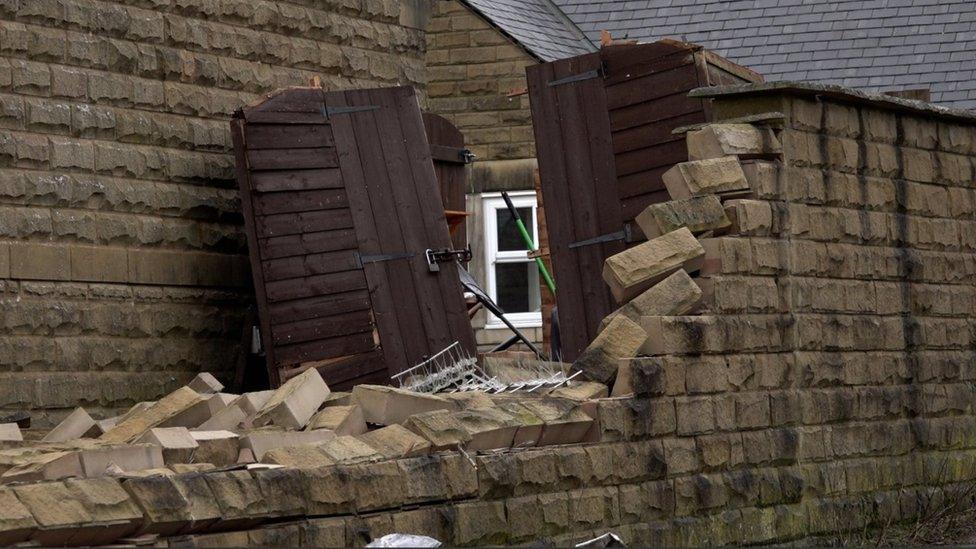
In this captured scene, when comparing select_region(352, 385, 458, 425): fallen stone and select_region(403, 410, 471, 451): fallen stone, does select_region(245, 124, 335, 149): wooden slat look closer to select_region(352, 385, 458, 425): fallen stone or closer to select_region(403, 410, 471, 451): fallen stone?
select_region(352, 385, 458, 425): fallen stone

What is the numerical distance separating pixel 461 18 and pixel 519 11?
247cm

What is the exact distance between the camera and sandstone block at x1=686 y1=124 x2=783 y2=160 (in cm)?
1013

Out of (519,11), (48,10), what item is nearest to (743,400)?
(48,10)

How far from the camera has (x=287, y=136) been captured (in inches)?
491

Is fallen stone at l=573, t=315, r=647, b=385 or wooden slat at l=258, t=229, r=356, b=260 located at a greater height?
wooden slat at l=258, t=229, r=356, b=260

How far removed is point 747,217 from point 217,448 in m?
3.71

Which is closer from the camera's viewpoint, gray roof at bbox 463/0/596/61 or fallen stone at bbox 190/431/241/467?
fallen stone at bbox 190/431/241/467

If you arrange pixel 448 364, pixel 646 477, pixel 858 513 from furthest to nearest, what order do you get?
pixel 448 364 → pixel 858 513 → pixel 646 477

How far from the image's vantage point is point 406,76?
1513cm

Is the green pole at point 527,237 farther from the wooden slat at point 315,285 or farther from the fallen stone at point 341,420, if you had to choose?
the fallen stone at point 341,420

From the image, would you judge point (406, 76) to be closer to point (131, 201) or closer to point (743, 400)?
point (131, 201)

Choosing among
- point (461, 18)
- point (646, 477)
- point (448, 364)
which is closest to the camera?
point (646, 477)

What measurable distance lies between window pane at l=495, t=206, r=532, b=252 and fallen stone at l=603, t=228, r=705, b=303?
7.83 meters

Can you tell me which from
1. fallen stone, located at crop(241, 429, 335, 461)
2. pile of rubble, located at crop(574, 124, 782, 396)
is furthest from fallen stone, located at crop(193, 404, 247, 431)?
pile of rubble, located at crop(574, 124, 782, 396)
